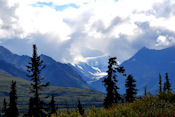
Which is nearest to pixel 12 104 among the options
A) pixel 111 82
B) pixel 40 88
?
pixel 40 88

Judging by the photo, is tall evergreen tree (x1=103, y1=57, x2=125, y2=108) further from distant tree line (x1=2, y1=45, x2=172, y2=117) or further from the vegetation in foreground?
the vegetation in foreground

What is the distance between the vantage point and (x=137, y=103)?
11766 millimetres

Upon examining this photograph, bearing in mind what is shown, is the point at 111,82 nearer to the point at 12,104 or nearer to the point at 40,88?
the point at 40,88

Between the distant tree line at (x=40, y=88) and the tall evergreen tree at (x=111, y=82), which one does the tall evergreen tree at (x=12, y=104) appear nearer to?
the distant tree line at (x=40, y=88)

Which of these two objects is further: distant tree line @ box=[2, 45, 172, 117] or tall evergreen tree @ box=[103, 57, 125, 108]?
tall evergreen tree @ box=[103, 57, 125, 108]

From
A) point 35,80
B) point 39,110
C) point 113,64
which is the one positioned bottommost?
point 39,110

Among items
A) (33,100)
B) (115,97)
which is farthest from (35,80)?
(115,97)

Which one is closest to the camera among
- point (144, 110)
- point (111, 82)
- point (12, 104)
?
point (144, 110)

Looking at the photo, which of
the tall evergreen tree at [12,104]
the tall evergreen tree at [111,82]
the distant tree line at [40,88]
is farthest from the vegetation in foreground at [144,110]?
the tall evergreen tree at [12,104]

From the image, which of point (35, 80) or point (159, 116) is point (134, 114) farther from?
point (35, 80)

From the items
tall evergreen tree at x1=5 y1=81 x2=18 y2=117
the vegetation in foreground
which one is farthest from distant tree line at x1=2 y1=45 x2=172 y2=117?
the vegetation in foreground

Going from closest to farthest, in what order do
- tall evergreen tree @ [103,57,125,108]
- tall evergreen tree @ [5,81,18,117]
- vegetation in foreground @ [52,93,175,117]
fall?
1. vegetation in foreground @ [52,93,175,117]
2. tall evergreen tree @ [103,57,125,108]
3. tall evergreen tree @ [5,81,18,117]

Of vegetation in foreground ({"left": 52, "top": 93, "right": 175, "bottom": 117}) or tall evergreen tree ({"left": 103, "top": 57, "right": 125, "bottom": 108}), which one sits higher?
tall evergreen tree ({"left": 103, "top": 57, "right": 125, "bottom": 108})

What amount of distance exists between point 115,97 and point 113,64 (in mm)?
5857
